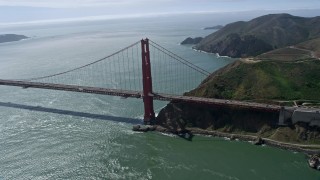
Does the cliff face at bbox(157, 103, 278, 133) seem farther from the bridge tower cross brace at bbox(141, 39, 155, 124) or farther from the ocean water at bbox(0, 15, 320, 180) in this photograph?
the ocean water at bbox(0, 15, 320, 180)

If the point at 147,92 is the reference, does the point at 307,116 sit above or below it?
below

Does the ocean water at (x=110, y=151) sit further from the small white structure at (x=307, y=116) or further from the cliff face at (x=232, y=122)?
the small white structure at (x=307, y=116)

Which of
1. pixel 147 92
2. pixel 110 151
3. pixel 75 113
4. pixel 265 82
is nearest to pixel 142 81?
pixel 75 113

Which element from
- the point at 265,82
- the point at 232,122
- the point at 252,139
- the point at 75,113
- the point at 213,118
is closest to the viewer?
the point at 252,139

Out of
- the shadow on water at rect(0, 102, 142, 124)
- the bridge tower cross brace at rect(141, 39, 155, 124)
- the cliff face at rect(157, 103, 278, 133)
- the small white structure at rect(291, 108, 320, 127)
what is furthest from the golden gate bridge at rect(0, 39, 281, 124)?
the shadow on water at rect(0, 102, 142, 124)

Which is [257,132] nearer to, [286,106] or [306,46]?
[286,106]

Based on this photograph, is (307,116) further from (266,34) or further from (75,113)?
(266,34)
